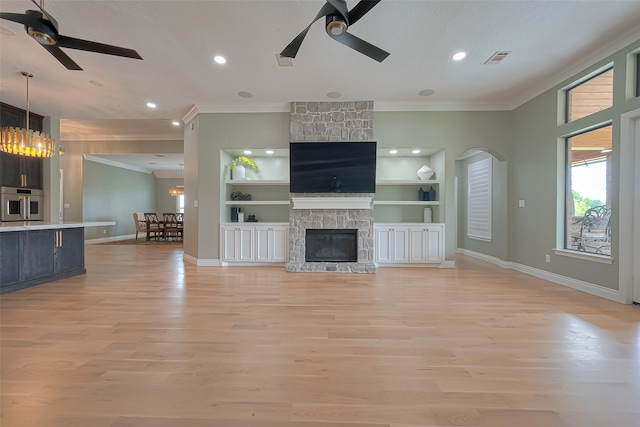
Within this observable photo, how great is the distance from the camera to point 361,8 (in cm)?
210

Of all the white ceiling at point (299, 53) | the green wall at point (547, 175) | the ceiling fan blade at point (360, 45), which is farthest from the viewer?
the green wall at point (547, 175)

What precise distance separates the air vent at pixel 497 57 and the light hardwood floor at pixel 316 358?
3.13m

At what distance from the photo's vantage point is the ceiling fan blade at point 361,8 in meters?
2.04

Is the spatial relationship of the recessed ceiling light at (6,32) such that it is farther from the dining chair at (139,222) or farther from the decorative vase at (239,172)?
the dining chair at (139,222)

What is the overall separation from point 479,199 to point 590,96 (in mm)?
2872

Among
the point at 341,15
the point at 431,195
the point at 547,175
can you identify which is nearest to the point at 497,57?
the point at 547,175

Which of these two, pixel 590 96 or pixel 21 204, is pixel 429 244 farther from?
pixel 21 204

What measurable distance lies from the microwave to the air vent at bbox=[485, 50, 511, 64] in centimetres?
864

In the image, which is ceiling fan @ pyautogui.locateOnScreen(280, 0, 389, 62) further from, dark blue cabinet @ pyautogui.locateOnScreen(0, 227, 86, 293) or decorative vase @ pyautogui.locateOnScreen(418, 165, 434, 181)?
dark blue cabinet @ pyautogui.locateOnScreen(0, 227, 86, 293)

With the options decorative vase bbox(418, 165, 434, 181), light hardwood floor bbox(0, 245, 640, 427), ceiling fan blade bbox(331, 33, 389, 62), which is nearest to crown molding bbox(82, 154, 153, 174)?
light hardwood floor bbox(0, 245, 640, 427)

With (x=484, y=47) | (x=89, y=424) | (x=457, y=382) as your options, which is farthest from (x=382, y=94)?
(x=89, y=424)

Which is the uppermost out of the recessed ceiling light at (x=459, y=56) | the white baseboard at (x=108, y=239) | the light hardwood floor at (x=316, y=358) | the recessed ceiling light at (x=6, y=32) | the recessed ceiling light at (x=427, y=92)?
the recessed ceiling light at (x=427, y=92)

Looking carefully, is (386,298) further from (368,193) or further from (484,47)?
(484,47)

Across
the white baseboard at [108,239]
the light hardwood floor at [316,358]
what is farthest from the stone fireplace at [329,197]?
the white baseboard at [108,239]
